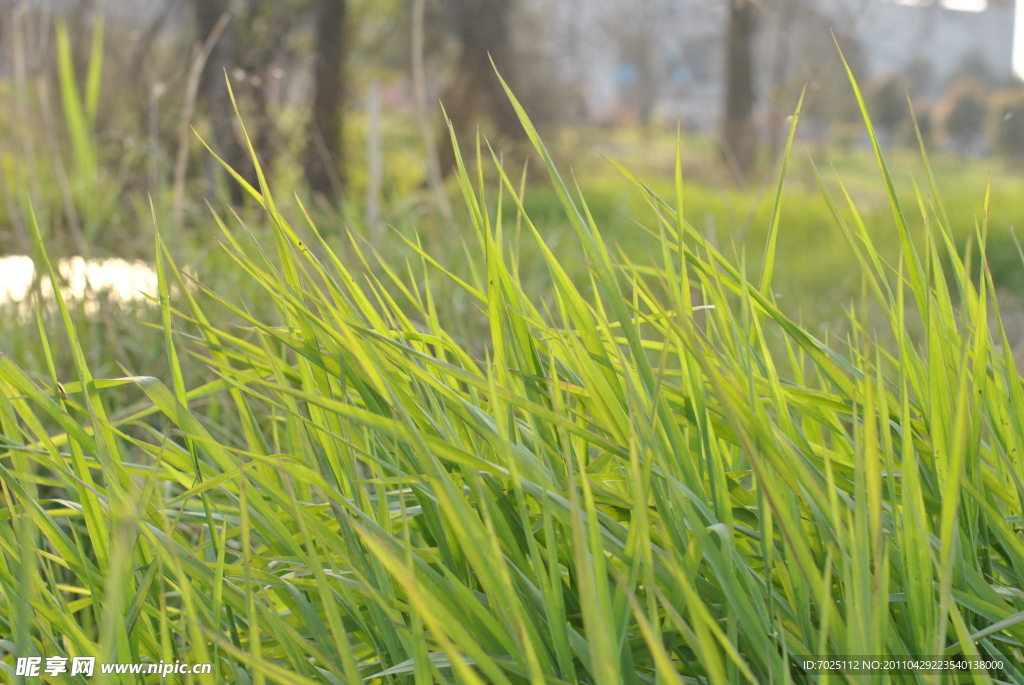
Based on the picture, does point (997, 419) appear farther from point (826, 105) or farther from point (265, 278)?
point (826, 105)

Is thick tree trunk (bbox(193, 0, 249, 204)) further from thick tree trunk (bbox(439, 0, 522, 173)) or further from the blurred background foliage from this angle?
thick tree trunk (bbox(439, 0, 522, 173))

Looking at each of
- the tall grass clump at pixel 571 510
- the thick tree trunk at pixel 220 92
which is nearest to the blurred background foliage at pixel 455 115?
the thick tree trunk at pixel 220 92

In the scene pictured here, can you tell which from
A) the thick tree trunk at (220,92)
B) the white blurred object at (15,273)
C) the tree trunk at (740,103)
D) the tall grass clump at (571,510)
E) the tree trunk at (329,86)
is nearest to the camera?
the tall grass clump at (571,510)

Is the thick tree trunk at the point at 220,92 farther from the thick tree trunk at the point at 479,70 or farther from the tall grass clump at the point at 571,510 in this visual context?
the tall grass clump at the point at 571,510

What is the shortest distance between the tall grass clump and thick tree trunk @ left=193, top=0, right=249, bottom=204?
2.82 meters

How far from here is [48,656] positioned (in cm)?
63

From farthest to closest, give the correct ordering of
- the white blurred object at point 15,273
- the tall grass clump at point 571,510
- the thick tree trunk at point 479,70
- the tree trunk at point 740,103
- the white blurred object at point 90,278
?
the tree trunk at point 740,103 → the thick tree trunk at point 479,70 → the white blurred object at point 15,273 → the white blurred object at point 90,278 → the tall grass clump at point 571,510

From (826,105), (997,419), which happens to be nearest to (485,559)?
(997,419)

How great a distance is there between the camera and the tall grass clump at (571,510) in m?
0.48

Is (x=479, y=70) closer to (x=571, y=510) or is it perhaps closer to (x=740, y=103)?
(x=740, y=103)

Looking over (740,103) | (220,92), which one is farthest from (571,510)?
(740,103)

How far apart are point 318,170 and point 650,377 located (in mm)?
3542

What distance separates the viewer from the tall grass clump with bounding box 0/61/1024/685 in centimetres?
48

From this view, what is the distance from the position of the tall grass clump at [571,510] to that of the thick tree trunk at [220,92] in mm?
2823
